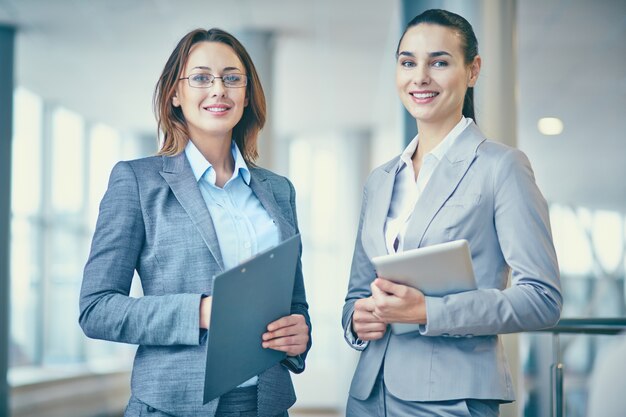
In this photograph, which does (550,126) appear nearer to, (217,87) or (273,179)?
(273,179)

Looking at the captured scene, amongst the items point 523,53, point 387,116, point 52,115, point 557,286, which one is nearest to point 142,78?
point 52,115

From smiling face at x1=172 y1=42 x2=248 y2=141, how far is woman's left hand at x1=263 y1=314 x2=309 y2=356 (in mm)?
494

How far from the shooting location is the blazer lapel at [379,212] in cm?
191

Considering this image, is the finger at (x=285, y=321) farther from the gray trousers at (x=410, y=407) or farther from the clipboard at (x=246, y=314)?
the gray trousers at (x=410, y=407)

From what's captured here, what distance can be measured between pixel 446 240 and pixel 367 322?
264 mm

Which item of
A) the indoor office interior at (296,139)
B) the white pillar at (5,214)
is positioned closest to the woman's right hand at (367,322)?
the indoor office interior at (296,139)

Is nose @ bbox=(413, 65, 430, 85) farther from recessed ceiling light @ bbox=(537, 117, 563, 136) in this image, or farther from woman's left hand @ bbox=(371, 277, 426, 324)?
recessed ceiling light @ bbox=(537, 117, 563, 136)

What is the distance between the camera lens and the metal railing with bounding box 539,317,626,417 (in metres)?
3.09

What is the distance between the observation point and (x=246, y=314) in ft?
5.66

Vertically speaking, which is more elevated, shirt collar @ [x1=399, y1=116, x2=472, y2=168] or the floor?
shirt collar @ [x1=399, y1=116, x2=472, y2=168]

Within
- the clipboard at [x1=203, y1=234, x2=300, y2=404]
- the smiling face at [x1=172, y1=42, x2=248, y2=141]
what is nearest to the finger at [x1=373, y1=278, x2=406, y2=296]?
the clipboard at [x1=203, y1=234, x2=300, y2=404]

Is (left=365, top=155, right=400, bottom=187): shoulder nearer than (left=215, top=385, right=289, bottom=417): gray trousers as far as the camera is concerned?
No

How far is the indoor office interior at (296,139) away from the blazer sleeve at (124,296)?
2.54 meters

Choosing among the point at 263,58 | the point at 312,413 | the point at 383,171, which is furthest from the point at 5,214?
the point at 383,171
